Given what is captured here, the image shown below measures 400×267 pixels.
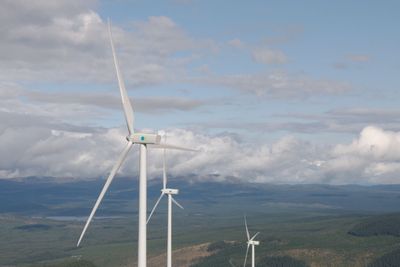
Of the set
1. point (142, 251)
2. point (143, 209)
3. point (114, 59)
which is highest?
point (114, 59)

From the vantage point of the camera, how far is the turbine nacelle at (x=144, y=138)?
8850cm

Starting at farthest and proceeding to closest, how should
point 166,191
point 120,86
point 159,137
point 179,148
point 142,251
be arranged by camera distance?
point 166,191 < point 179,148 < point 120,86 < point 159,137 < point 142,251

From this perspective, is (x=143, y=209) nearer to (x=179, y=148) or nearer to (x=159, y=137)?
(x=159, y=137)

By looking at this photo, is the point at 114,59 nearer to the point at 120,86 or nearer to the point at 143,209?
the point at 120,86

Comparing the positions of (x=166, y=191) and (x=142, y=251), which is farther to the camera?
(x=166, y=191)

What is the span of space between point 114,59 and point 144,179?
58.4ft

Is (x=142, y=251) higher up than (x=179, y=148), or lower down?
lower down

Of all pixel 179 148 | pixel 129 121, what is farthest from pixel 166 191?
pixel 129 121

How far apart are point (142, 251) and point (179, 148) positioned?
2684 cm

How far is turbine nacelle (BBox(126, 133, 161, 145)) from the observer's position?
88500mm

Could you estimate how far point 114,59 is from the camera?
297 ft

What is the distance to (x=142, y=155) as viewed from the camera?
8869 cm

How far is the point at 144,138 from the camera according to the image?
88812 millimetres

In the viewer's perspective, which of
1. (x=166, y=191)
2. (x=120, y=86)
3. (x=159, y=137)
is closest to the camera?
(x=159, y=137)
